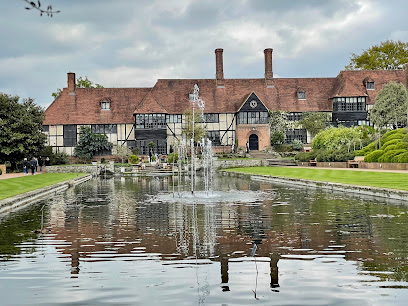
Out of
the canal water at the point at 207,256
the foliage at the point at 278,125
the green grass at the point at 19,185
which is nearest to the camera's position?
the canal water at the point at 207,256

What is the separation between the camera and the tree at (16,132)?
44.5 m

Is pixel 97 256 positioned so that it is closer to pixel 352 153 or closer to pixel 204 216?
pixel 204 216

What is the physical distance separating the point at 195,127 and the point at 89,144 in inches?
505

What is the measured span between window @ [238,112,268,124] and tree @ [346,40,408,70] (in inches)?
842

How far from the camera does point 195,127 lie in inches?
2404

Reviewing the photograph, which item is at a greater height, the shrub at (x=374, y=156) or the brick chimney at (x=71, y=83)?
the brick chimney at (x=71, y=83)

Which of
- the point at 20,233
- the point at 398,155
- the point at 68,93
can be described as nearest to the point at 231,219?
the point at 20,233

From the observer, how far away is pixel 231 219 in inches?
531

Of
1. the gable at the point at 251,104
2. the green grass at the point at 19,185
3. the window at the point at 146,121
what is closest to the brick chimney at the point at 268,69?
the gable at the point at 251,104

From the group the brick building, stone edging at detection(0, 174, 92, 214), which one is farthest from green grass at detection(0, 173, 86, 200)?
the brick building

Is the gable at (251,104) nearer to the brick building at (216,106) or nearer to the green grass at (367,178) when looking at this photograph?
the brick building at (216,106)

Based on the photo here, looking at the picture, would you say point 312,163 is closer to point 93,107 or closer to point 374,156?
point 374,156

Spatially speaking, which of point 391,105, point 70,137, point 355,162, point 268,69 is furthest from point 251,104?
point 355,162

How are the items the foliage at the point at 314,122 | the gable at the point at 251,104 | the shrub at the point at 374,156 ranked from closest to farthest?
the shrub at the point at 374,156 < the foliage at the point at 314,122 < the gable at the point at 251,104
